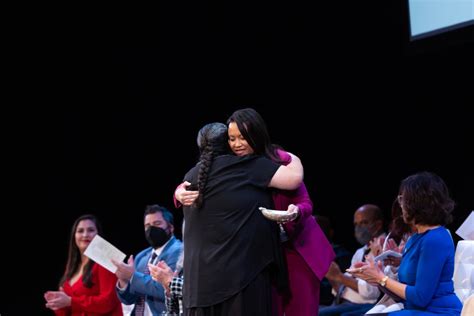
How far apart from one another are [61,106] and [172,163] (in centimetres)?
107

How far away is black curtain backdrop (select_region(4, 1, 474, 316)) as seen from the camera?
21.4 ft

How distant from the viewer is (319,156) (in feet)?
22.7

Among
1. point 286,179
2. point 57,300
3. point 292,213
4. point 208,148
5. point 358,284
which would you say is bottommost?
point 358,284

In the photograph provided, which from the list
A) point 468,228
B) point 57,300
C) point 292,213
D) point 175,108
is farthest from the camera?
point 175,108

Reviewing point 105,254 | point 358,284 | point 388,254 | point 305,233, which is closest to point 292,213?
point 305,233

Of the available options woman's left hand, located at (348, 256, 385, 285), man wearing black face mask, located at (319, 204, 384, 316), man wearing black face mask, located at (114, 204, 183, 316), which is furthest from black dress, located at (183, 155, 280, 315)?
man wearing black face mask, located at (319, 204, 384, 316)

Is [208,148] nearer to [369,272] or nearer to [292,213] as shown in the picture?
[292,213]

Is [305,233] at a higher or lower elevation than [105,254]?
higher

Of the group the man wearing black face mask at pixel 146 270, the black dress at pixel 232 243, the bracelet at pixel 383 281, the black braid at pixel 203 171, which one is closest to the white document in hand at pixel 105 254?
the man wearing black face mask at pixel 146 270

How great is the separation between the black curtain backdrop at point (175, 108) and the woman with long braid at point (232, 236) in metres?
3.68

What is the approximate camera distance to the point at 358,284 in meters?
4.87

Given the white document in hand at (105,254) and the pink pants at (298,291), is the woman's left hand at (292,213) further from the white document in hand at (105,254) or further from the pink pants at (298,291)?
the white document in hand at (105,254)

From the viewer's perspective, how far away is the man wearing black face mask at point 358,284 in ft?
15.4

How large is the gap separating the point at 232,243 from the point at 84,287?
210 cm
